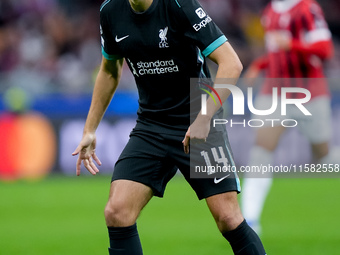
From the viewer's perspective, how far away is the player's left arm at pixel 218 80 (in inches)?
158

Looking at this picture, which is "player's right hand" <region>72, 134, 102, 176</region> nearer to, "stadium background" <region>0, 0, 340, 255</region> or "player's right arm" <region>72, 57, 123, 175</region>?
"player's right arm" <region>72, 57, 123, 175</region>

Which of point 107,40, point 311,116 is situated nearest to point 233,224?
point 107,40

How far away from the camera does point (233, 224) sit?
4.30m

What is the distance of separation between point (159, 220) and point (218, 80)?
14.8ft

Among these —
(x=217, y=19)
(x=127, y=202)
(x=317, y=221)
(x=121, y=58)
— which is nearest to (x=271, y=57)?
(x=317, y=221)

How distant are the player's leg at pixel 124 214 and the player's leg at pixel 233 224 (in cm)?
43

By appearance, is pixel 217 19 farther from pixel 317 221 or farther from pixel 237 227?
pixel 237 227

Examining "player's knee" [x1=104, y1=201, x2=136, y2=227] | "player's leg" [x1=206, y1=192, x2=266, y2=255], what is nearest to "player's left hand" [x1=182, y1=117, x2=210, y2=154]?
"player's leg" [x1=206, y1=192, x2=266, y2=255]

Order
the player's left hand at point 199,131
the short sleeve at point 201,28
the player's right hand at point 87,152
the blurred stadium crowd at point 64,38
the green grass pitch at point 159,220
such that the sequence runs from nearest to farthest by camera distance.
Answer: the player's left hand at point 199,131 < the short sleeve at point 201,28 < the player's right hand at point 87,152 < the green grass pitch at point 159,220 < the blurred stadium crowd at point 64,38

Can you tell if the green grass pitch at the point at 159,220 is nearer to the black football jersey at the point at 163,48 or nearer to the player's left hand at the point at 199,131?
the black football jersey at the point at 163,48

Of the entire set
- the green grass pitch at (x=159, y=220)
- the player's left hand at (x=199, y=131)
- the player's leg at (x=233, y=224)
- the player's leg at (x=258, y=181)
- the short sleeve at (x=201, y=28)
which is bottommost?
the green grass pitch at (x=159, y=220)

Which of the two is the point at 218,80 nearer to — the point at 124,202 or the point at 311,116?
the point at 124,202

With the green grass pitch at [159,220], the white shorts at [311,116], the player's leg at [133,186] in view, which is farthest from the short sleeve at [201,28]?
the white shorts at [311,116]

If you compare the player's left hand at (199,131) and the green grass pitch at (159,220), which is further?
the green grass pitch at (159,220)
